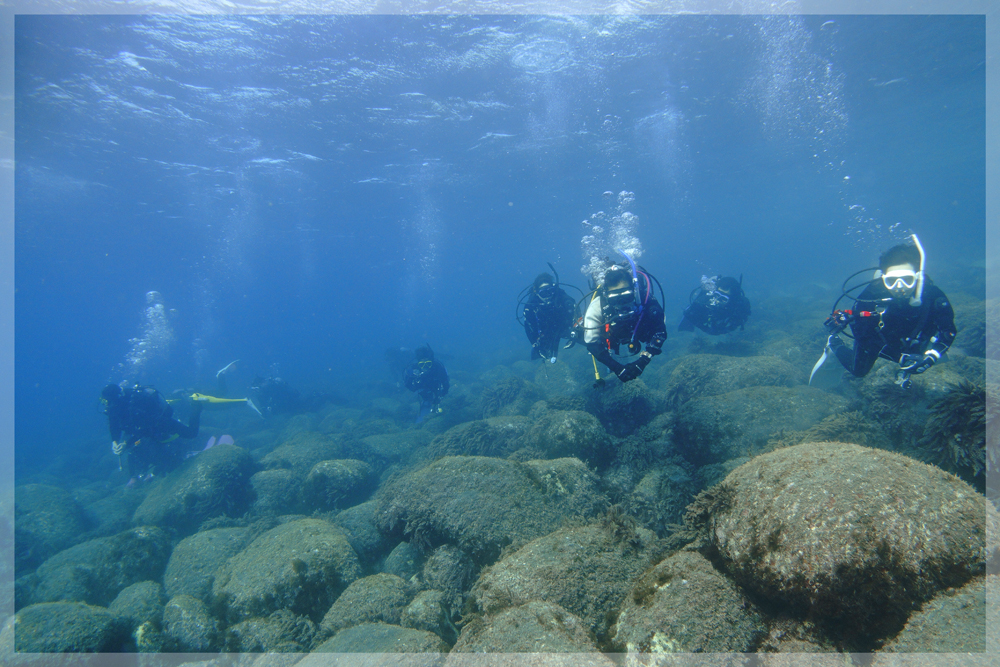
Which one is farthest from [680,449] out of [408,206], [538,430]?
[408,206]

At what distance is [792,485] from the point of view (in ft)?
7.84

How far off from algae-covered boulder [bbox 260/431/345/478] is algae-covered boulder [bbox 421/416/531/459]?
118 inches

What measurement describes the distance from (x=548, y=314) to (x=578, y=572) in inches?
240

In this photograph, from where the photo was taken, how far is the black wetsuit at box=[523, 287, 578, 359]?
873 centimetres

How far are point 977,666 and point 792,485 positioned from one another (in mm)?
914

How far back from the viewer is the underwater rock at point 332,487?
7.69 metres

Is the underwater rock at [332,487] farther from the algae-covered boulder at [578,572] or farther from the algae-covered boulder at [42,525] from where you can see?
the algae-covered boulder at [42,525]

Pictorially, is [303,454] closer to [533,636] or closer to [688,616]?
[533,636]

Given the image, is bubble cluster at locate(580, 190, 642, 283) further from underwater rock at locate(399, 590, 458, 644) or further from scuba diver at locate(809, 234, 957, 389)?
underwater rock at locate(399, 590, 458, 644)

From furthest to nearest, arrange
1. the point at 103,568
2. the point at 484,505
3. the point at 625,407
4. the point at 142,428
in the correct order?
the point at 142,428 → the point at 625,407 → the point at 103,568 → the point at 484,505

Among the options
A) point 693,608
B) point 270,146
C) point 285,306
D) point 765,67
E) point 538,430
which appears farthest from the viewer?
point 285,306

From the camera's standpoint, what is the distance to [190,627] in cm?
443

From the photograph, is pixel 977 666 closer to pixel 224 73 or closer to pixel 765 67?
pixel 224 73

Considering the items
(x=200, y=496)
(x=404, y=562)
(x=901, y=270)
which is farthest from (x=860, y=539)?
(x=200, y=496)
